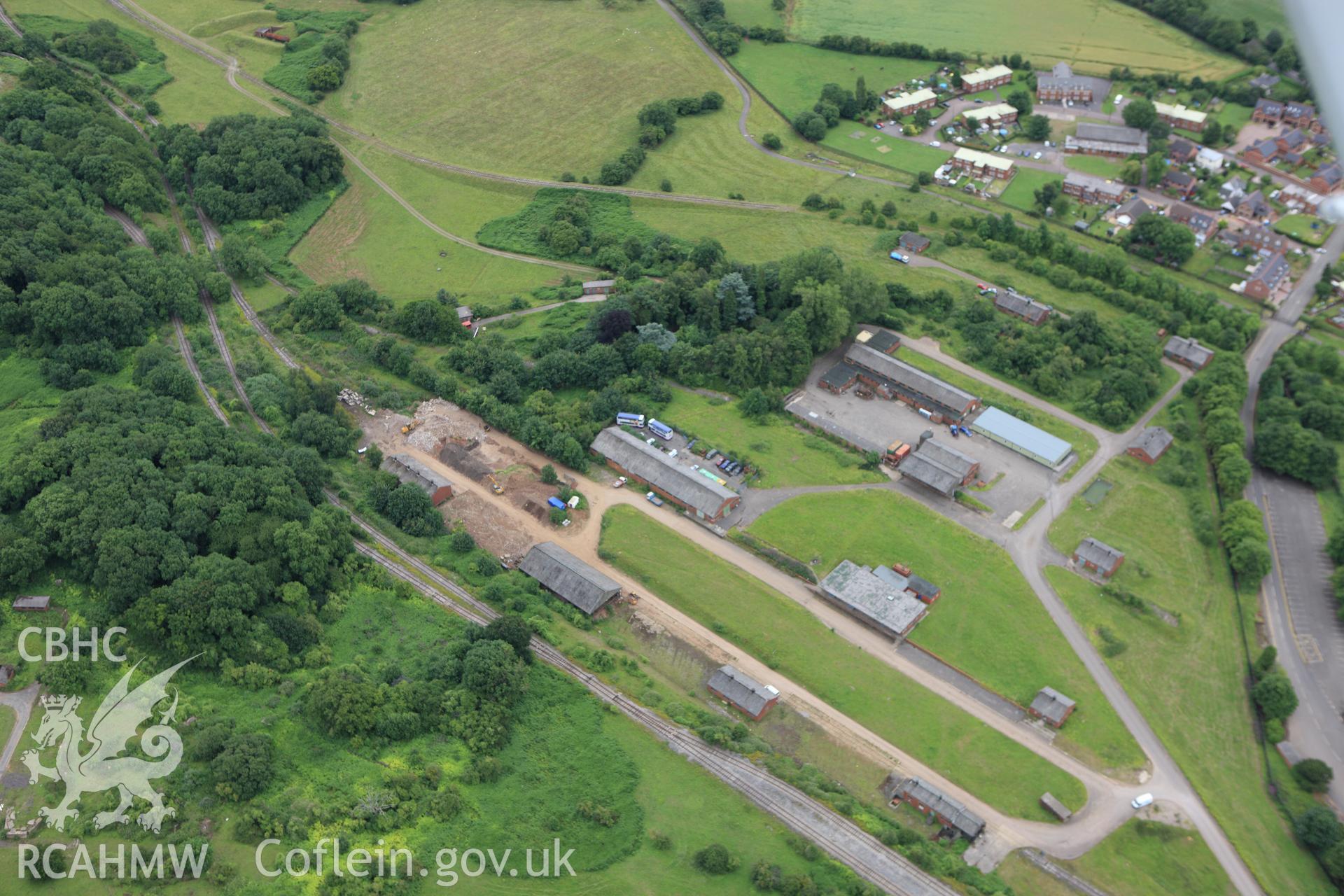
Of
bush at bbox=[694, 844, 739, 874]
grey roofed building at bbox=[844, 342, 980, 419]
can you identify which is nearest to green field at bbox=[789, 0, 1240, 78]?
grey roofed building at bbox=[844, 342, 980, 419]

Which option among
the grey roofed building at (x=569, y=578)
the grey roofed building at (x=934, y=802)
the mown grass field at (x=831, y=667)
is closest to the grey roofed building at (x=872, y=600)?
the mown grass field at (x=831, y=667)

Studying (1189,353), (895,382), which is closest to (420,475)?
(895,382)

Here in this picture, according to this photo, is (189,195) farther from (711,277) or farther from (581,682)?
(581,682)

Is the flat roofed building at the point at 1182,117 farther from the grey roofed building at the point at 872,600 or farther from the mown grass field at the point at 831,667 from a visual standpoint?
the mown grass field at the point at 831,667

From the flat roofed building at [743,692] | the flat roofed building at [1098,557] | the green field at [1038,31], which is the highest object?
the green field at [1038,31]

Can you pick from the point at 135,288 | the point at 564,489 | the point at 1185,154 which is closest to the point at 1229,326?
the point at 1185,154

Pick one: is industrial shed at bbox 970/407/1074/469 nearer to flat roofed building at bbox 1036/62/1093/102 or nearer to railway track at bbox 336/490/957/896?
railway track at bbox 336/490/957/896
